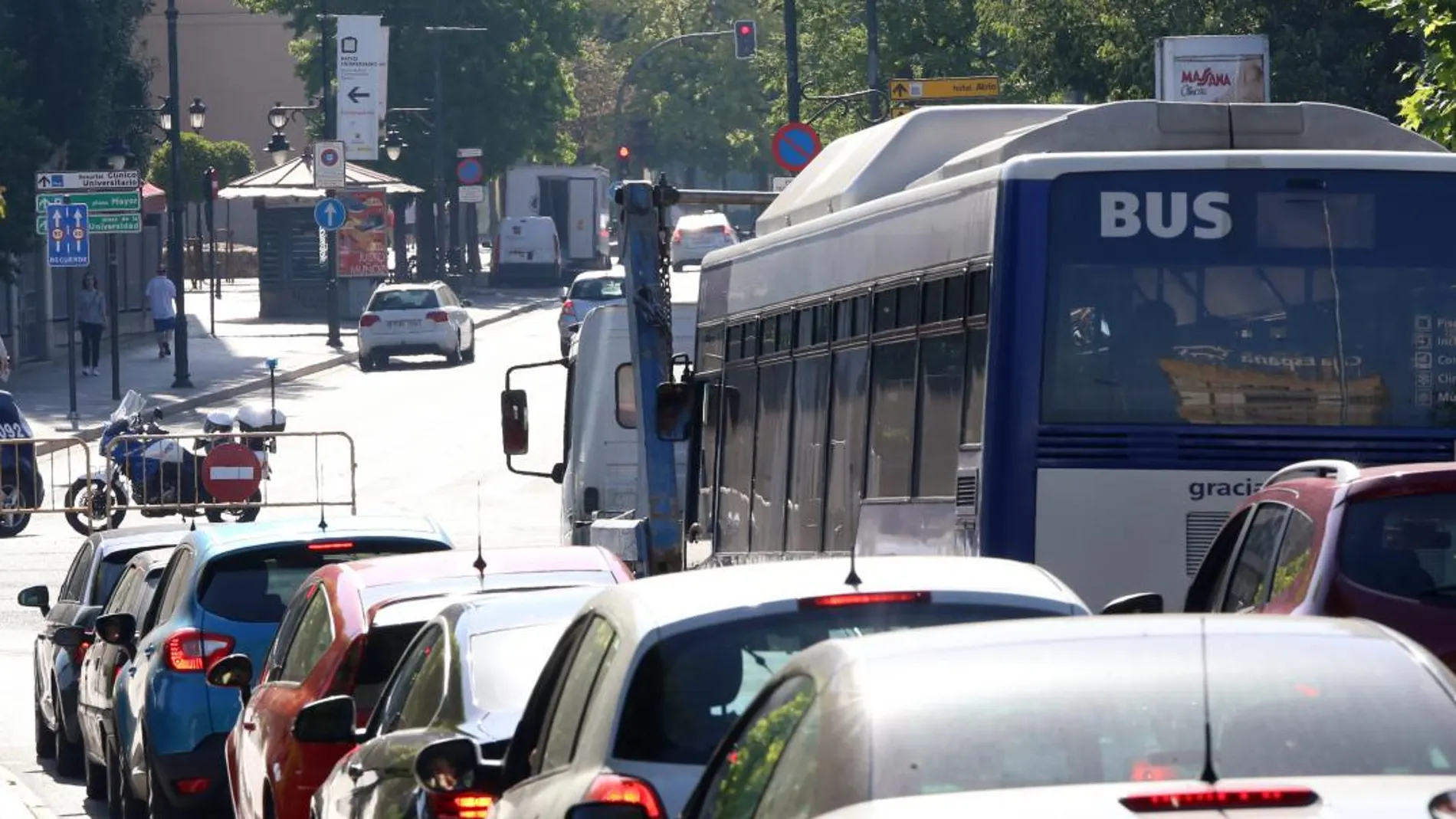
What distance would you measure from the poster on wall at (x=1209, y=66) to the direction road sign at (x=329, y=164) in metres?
30.0

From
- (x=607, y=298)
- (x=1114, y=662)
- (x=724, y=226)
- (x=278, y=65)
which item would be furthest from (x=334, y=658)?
(x=278, y=65)

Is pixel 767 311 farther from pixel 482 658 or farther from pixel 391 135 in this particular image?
pixel 391 135

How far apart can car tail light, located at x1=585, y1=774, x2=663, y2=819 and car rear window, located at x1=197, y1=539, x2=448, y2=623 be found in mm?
6222

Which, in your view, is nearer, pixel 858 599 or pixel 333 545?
pixel 858 599

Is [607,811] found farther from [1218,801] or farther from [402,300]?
[402,300]

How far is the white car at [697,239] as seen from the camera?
74312 millimetres

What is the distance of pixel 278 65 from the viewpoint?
96.5 m

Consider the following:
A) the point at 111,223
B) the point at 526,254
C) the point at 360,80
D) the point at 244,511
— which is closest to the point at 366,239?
the point at 360,80

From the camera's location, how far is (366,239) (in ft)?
199

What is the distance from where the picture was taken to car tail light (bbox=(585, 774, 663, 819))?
5055 mm

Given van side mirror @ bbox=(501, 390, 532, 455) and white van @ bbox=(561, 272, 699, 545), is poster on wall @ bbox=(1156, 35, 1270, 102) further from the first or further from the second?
van side mirror @ bbox=(501, 390, 532, 455)

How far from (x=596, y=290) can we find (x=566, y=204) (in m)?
31.7

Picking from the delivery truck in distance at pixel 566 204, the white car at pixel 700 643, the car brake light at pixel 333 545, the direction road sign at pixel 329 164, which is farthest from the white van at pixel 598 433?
the delivery truck in distance at pixel 566 204

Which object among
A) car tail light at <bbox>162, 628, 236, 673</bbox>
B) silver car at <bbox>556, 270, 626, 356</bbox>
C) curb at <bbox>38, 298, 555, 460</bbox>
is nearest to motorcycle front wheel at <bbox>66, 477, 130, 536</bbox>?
curb at <bbox>38, 298, 555, 460</bbox>
